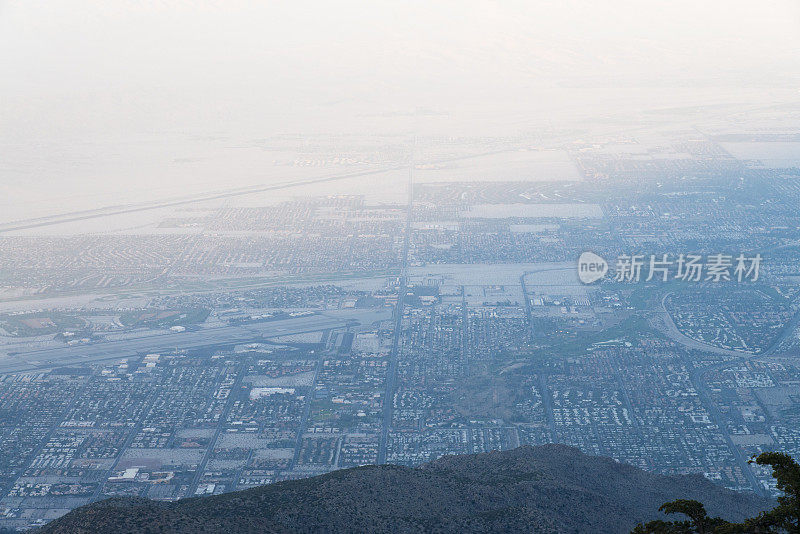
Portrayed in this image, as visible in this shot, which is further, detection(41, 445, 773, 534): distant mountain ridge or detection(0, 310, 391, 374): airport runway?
detection(0, 310, 391, 374): airport runway

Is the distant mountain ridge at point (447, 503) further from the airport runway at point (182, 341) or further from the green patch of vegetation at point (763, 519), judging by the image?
the airport runway at point (182, 341)

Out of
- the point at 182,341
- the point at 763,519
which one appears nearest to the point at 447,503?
the point at 763,519

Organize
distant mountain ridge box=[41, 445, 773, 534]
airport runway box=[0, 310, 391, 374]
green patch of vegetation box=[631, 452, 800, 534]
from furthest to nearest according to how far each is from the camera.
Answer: airport runway box=[0, 310, 391, 374] < distant mountain ridge box=[41, 445, 773, 534] < green patch of vegetation box=[631, 452, 800, 534]

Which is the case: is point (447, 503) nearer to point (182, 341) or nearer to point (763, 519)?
point (763, 519)

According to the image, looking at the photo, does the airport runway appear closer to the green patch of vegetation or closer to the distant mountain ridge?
the distant mountain ridge

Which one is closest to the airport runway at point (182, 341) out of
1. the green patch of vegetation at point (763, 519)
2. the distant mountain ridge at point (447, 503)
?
the distant mountain ridge at point (447, 503)

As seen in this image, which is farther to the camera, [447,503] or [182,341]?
[182,341]

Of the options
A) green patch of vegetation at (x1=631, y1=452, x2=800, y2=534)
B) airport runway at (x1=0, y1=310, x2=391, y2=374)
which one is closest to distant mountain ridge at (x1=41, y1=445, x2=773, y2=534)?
green patch of vegetation at (x1=631, y1=452, x2=800, y2=534)
